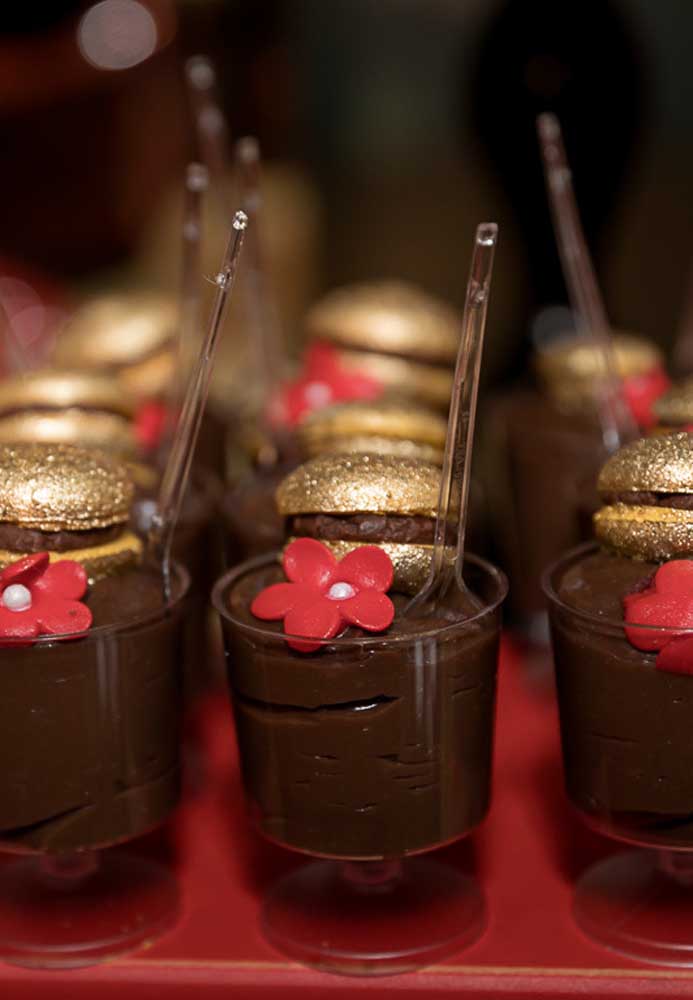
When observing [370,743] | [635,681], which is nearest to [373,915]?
[370,743]

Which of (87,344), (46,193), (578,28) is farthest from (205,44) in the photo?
(87,344)

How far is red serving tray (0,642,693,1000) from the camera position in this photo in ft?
3.32

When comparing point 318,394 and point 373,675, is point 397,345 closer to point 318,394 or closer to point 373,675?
point 318,394

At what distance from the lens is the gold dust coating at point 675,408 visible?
1.22 metres

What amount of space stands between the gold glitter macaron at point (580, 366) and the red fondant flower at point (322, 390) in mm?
205

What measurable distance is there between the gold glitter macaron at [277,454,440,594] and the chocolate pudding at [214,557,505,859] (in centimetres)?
3

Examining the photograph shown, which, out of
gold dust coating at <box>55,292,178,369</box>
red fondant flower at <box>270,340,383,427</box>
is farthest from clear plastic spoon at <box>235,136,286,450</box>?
gold dust coating at <box>55,292,178,369</box>

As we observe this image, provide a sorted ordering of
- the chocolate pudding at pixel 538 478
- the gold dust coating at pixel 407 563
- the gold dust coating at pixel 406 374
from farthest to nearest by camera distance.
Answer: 1. the gold dust coating at pixel 406 374
2. the chocolate pudding at pixel 538 478
3. the gold dust coating at pixel 407 563

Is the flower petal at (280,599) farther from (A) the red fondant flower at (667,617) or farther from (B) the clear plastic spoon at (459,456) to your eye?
(A) the red fondant flower at (667,617)

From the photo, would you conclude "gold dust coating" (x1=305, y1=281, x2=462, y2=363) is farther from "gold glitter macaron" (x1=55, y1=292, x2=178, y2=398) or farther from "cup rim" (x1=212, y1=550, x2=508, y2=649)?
"cup rim" (x1=212, y1=550, x2=508, y2=649)

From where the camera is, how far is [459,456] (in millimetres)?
1008

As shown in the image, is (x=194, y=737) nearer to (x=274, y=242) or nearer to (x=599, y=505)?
(x=599, y=505)

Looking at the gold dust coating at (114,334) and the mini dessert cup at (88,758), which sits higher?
the gold dust coating at (114,334)

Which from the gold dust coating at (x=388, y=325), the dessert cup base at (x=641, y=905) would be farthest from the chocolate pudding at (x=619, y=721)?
the gold dust coating at (x=388, y=325)
